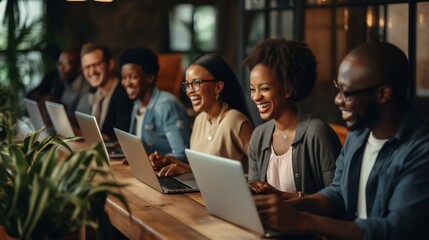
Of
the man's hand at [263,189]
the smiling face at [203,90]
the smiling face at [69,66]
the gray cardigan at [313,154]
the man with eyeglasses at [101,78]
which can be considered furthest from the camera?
the smiling face at [69,66]

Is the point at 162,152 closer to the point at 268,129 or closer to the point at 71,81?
the point at 268,129

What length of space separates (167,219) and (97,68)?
3.33m

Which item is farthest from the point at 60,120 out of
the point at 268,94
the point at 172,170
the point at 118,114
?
the point at 268,94

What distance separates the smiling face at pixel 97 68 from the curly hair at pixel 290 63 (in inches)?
104

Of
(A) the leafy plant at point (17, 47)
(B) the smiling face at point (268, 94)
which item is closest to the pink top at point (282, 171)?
(B) the smiling face at point (268, 94)

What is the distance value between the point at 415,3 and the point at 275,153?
1545mm

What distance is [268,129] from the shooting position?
3385 millimetres

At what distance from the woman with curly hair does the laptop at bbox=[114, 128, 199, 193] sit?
297 millimetres

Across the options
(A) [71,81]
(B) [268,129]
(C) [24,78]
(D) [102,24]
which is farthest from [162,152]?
(D) [102,24]

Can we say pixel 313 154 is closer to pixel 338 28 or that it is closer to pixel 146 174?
pixel 146 174

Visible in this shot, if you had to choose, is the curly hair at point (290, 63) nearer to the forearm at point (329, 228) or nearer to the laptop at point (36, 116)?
the forearm at point (329, 228)

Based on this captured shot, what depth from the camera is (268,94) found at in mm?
3291

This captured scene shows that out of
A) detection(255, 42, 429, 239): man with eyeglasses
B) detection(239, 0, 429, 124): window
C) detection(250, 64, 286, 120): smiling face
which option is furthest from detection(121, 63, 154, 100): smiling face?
detection(255, 42, 429, 239): man with eyeglasses

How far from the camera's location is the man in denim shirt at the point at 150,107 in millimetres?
4715
